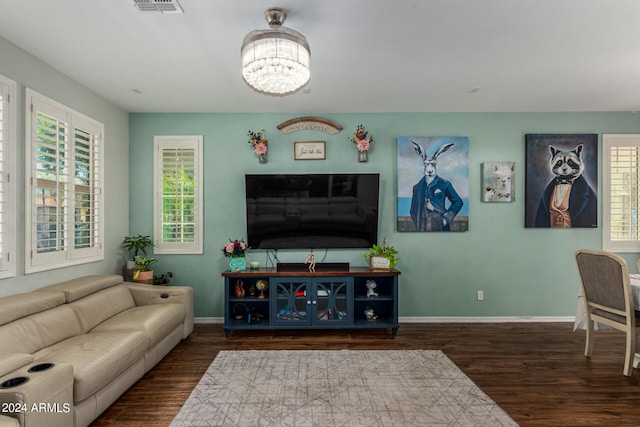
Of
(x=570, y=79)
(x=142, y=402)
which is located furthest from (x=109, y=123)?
(x=570, y=79)

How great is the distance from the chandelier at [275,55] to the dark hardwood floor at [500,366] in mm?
2283

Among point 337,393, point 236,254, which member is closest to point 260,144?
point 236,254

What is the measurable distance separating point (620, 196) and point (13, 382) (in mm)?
5992

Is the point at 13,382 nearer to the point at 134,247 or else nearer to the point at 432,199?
the point at 134,247

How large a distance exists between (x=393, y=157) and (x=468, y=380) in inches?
104

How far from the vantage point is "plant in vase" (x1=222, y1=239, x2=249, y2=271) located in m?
4.18

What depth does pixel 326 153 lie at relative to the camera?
15.1ft

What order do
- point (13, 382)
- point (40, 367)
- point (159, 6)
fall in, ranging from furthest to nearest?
1. point (159, 6)
2. point (40, 367)
3. point (13, 382)

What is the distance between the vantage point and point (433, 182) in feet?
15.1

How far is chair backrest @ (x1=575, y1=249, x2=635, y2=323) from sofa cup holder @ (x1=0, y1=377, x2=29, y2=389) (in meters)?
3.99

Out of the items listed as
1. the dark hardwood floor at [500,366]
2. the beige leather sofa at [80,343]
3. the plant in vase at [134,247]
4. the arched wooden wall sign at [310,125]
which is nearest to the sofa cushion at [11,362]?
the beige leather sofa at [80,343]

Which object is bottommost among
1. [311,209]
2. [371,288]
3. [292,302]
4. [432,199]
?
[292,302]

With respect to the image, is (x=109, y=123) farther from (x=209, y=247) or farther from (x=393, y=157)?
(x=393, y=157)

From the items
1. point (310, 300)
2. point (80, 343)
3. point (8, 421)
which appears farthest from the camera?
point (310, 300)
